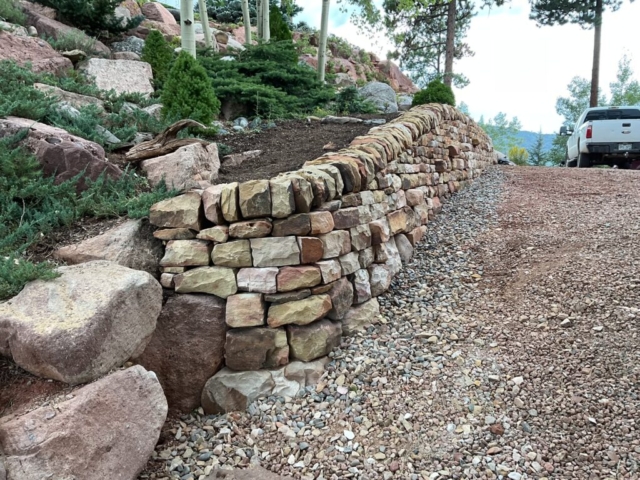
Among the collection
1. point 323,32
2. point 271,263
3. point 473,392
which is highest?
point 323,32

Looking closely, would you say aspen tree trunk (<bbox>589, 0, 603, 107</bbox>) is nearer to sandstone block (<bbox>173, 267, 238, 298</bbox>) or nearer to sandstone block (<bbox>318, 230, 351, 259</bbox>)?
sandstone block (<bbox>318, 230, 351, 259</bbox>)

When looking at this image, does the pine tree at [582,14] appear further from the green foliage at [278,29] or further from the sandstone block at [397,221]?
the sandstone block at [397,221]

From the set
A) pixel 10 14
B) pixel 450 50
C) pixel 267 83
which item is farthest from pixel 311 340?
pixel 450 50

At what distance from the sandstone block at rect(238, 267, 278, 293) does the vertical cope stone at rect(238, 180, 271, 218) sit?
362mm

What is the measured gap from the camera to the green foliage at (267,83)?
6688 millimetres

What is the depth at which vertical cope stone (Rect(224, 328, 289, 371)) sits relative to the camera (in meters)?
2.89

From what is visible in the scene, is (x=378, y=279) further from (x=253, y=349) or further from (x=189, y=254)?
(x=189, y=254)

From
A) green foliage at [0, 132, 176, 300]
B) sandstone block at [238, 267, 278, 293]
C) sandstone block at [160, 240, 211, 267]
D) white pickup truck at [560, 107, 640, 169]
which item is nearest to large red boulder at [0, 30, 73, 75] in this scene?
green foliage at [0, 132, 176, 300]

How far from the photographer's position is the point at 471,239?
4.91 meters

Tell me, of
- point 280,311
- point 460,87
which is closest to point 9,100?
point 280,311

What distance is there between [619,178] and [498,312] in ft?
18.3

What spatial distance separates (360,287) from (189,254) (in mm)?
1290

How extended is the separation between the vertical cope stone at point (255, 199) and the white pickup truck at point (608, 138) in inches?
354

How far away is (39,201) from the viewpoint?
327 centimetres
